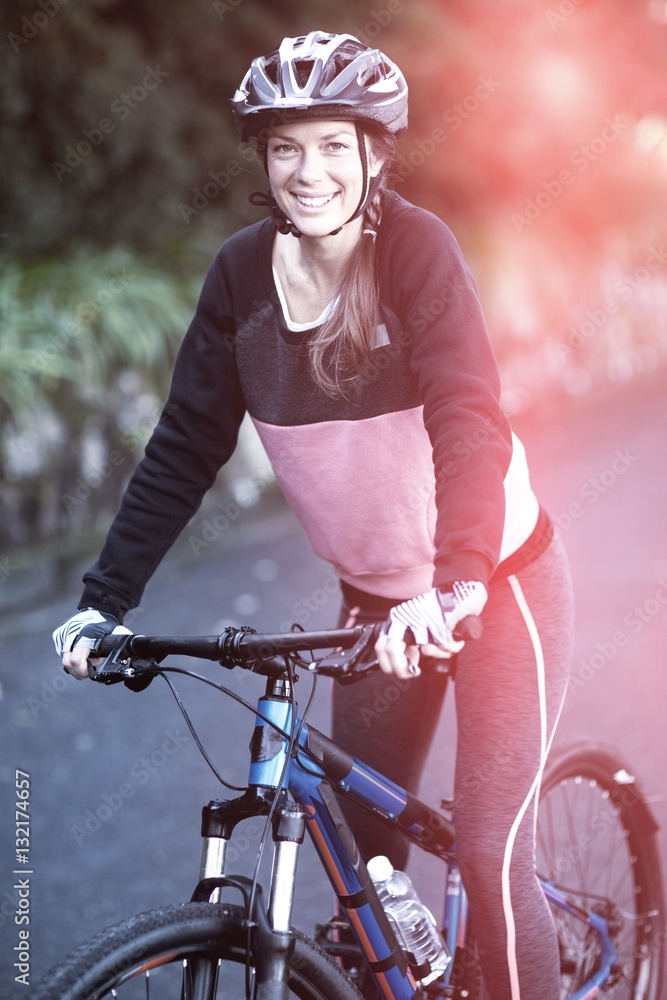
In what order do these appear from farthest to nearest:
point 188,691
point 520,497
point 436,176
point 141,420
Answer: point 436,176, point 141,420, point 188,691, point 520,497

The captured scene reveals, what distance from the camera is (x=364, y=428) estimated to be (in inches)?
90.7

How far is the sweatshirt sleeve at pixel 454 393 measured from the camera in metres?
2.00

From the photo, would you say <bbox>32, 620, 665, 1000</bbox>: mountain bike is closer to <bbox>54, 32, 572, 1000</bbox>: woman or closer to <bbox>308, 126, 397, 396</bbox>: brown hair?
A: <bbox>54, 32, 572, 1000</bbox>: woman

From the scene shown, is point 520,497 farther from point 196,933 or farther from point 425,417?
point 196,933

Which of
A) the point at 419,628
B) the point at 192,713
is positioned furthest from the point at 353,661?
the point at 192,713

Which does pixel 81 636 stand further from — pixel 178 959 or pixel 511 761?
pixel 511 761

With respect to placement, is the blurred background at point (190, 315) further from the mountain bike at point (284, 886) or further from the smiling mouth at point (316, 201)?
the mountain bike at point (284, 886)

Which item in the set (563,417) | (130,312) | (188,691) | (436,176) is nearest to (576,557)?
(188,691)

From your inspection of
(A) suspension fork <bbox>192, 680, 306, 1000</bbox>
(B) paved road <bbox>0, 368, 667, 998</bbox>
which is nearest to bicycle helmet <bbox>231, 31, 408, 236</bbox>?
(A) suspension fork <bbox>192, 680, 306, 1000</bbox>

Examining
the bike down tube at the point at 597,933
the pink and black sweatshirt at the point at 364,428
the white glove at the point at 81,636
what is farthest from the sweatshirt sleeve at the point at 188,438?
the bike down tube at the point at 597,933

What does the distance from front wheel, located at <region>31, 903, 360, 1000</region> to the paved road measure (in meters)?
1.74

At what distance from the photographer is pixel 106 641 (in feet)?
6.66

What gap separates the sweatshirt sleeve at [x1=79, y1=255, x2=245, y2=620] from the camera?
2.37 m

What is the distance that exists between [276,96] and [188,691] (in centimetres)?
381
